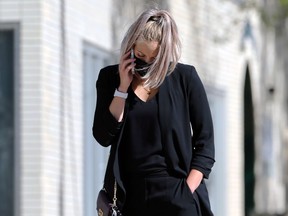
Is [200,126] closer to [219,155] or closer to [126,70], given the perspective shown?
[126,70]

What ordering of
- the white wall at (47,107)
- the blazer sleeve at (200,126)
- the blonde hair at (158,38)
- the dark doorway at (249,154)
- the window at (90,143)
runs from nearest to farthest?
the blonde hair at (158,38) → the blazer sleeve at (200,126) → the white wall at (47,107) → the window at (90,143) → the dark doorway at (249,154)

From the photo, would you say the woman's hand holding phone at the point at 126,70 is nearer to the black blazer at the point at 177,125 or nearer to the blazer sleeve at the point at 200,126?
the black blazer at the point at 177,125

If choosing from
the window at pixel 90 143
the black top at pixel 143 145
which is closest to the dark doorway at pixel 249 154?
the window at pixel 90 143

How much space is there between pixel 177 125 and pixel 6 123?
16.2 ft

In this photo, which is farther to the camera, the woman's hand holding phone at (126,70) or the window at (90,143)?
the window at (90,143)

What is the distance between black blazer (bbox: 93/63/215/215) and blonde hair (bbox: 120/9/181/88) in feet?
0.32

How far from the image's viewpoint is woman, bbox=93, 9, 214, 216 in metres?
5.50

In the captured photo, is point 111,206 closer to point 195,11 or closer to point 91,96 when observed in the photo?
point 91,96

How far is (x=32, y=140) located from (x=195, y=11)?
541 cm

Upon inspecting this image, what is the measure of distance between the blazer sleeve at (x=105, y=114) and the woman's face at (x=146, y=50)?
21 cm

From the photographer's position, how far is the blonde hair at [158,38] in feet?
17.9

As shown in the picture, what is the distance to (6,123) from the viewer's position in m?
10.3

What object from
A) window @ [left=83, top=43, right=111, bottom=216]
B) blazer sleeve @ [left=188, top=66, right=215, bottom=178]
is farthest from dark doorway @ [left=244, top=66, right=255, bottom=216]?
blazer sleeve @ [left=188, top=66, right=215, bottom=178]

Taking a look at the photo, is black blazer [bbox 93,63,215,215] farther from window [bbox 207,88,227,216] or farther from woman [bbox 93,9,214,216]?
window [bbox 207,88,227,216]
